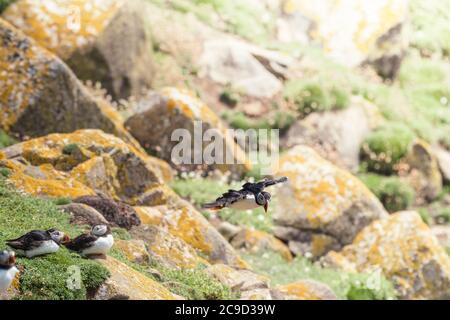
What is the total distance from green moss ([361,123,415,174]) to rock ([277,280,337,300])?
7.31 meters

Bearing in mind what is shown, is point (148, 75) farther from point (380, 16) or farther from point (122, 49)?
point (380, 16)

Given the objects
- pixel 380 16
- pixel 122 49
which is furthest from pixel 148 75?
pixel 380 16

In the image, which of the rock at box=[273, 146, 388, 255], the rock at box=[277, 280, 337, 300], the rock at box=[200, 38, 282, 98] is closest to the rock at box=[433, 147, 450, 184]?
the rock at box=[200, 38, 282, 98]

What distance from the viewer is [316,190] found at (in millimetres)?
12133

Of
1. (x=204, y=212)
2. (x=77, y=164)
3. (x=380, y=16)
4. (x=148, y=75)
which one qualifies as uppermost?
(x=380, y=16)

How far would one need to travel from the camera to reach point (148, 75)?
1429 cm

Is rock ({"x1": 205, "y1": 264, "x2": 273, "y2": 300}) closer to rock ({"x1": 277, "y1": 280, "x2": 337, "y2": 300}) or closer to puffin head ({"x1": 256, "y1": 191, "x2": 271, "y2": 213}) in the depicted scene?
rock ({"x1": 277, "y1": 280, "x2": 337, "y2": 300})

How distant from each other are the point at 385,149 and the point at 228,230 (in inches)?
233

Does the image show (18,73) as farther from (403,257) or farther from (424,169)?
(424,169)

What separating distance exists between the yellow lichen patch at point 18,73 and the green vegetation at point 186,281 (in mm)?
4375

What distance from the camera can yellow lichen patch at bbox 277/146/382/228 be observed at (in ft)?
39.1
